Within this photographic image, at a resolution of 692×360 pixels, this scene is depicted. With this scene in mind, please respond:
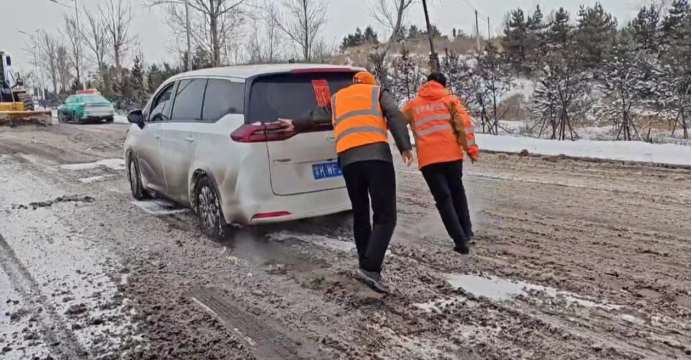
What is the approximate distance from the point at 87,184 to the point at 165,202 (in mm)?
2384

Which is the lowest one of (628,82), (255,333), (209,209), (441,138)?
(255,333)

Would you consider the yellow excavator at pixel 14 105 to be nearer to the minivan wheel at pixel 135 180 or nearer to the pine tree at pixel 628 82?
the minivan wheel at pixel 135 180

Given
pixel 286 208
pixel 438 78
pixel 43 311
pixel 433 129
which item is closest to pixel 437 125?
pixel 433 129

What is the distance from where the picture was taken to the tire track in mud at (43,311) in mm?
3463

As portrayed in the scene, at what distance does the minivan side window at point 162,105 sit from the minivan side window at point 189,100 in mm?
189

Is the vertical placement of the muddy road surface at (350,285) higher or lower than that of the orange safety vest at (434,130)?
lower

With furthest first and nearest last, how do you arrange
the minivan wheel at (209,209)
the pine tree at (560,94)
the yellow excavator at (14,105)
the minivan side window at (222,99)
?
the yellow excavator at (14,105) < the pine tree at (560,94) < the minivan wheel at (209,209) < the minivan side window at (222,99)

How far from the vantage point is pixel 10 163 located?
12219 millimetres

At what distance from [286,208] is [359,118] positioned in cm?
137

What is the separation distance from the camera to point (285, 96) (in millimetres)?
5371

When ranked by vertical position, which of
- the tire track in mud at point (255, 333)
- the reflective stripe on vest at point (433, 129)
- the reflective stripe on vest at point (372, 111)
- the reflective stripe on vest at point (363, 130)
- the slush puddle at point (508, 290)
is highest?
the reflective stripe on vest at point (372, 111)

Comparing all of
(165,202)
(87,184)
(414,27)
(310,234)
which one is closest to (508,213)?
(310,234)

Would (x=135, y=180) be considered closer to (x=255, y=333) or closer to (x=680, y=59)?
(x=255, y=333)

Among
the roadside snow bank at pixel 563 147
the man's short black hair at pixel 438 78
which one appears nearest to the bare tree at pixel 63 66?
the roadside snow bank at pixel 563 147
